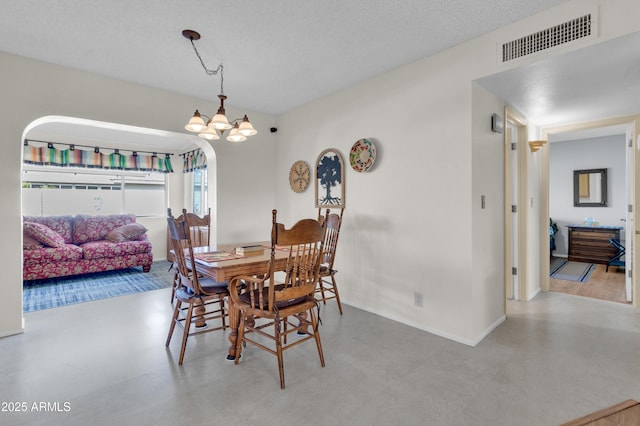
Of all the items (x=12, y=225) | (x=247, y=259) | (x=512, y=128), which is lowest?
(x=247, y=259)

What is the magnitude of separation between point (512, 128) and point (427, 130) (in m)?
1.57

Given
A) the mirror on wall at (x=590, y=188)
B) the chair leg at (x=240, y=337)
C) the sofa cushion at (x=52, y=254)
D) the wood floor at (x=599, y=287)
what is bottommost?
the wood floor at (x=599, y=287)

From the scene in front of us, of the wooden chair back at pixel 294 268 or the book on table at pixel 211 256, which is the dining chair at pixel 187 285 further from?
the wooden chair back at pixel 294 268

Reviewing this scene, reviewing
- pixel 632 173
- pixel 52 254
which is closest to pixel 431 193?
pixel 632 173

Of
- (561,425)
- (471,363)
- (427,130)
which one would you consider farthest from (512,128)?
(561,425)

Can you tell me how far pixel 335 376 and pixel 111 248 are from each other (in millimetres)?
4516

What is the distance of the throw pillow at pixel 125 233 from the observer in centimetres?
524

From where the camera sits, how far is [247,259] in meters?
2.38

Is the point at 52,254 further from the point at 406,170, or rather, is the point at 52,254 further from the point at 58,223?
the point at 406,170

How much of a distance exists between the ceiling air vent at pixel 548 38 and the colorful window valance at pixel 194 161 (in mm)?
4669

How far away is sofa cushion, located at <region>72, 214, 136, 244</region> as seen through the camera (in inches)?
205

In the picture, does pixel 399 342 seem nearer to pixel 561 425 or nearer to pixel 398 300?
pixel 398 300

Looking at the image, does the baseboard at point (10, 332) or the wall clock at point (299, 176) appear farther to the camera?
the wall clock at point (299, 176)

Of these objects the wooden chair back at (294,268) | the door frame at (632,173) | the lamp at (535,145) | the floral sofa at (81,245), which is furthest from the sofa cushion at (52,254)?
the door frame at (632,173)
